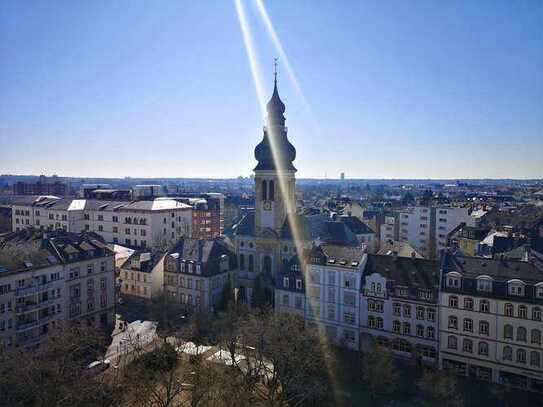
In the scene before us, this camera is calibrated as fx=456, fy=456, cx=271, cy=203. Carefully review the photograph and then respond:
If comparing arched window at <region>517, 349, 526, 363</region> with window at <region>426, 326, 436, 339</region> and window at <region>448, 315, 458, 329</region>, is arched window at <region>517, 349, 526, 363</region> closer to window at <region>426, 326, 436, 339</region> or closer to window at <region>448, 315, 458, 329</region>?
window at <region>448, 315, 458, 329</region>

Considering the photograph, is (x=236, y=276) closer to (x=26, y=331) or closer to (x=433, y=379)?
(x=26, y=331)

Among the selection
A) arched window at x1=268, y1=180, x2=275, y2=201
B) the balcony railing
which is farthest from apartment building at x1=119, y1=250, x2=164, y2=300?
arched window at x1=268, y1=180, x2=275, y2=201

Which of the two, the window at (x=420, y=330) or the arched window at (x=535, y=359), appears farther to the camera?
the window at (x=420, y=330)

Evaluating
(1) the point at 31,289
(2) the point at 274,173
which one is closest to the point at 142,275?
(1) the point at 31,289

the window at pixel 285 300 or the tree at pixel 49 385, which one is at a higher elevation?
the tree at pixel 49 385

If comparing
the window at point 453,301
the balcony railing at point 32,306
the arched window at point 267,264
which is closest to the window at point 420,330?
the window at point 453,301

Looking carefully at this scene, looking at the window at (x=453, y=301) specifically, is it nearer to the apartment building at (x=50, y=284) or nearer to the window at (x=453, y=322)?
the window at (x=453, y=322)
